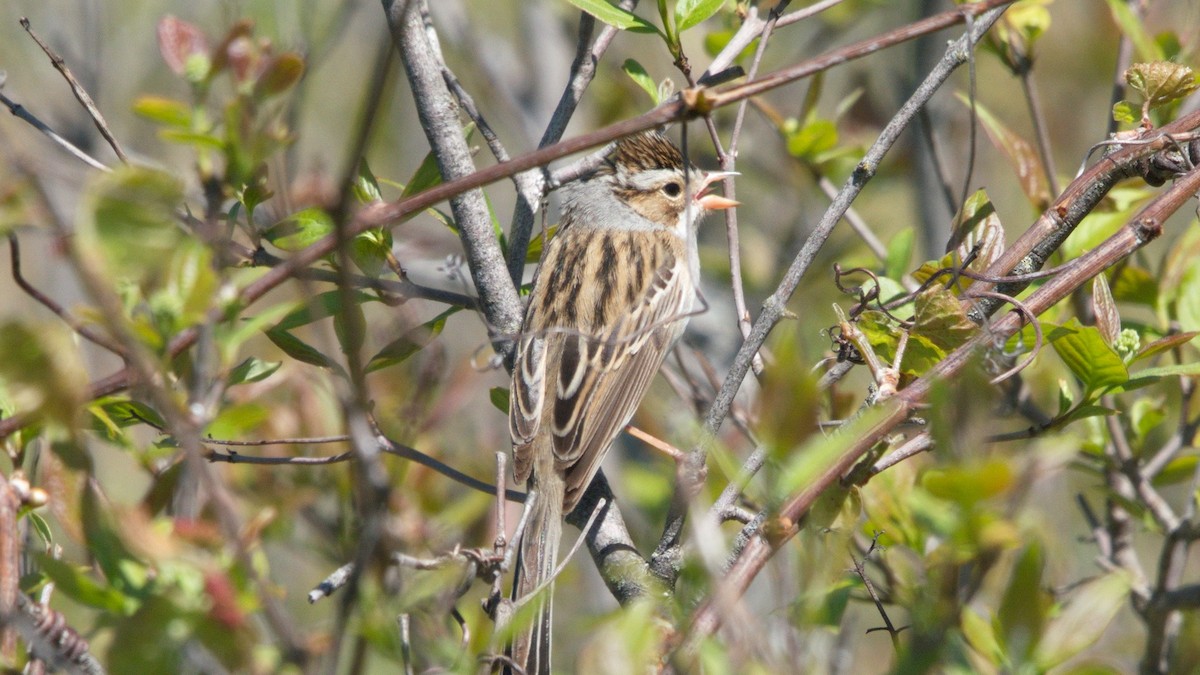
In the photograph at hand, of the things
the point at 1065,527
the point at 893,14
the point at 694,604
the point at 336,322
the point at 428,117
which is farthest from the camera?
the point at 893,14

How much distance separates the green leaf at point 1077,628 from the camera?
131cm

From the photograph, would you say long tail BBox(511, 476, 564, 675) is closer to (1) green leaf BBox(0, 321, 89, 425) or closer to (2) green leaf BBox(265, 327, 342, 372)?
(2) green leaf BBox(265, 327, 342, 372)

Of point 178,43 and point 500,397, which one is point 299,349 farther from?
point 178,43

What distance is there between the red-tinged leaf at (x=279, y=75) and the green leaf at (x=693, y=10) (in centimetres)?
100

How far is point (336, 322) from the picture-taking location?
7.43 ft

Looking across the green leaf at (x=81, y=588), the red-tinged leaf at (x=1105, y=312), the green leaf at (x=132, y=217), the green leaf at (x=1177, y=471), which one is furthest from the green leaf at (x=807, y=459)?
the green leaf at (x=1177, y=471)

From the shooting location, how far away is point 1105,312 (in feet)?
7.04

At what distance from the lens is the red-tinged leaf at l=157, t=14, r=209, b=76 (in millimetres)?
1621

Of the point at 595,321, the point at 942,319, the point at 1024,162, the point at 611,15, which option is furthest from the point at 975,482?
the point at 595,321

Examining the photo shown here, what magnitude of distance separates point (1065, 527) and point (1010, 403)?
2584 mm

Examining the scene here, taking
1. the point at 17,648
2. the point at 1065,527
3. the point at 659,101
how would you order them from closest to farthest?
the point at 17,648 < the point at 659,101 < the point at 1065,527

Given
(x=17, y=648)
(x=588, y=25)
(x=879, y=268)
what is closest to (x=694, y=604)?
(x=17, y=648)

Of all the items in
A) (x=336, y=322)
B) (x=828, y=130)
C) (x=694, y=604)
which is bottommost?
(x=694, y=604)

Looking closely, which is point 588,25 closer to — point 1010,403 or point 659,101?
point 659,101
